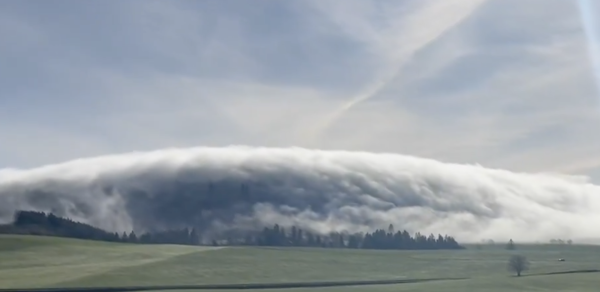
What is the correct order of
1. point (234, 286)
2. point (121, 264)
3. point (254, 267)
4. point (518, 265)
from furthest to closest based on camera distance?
point (254, 267)
point (121, 264)
point (518, 265)
point (234, 286)

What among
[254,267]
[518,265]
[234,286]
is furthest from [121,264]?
[518,265]

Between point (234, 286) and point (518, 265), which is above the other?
point (518, 265)

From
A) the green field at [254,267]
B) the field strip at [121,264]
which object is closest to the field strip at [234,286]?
the green field at [254,267]

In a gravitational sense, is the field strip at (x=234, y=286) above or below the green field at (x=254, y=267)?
below

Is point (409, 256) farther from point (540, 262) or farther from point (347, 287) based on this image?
point (347, 287)

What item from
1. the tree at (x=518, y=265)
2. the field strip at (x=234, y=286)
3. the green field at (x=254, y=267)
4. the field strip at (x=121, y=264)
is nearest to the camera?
the field strip at (x=234, y=286)

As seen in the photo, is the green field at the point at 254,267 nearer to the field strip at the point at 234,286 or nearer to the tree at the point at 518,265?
the tree at the point at 518,265

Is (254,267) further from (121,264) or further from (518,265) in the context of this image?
(518,265)

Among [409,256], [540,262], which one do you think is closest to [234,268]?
[409,256]

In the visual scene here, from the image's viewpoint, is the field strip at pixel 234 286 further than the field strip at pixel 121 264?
No
